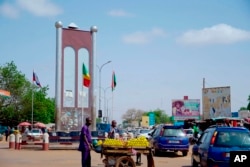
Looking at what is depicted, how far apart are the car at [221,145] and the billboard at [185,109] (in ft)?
194

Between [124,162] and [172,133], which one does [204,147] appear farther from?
[172,133]

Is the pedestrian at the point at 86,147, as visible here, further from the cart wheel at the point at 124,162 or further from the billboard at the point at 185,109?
the billboard at the point at 185,109

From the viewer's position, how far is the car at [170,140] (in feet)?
78.7

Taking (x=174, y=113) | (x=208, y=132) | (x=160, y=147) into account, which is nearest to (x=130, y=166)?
(x=208, y=132)

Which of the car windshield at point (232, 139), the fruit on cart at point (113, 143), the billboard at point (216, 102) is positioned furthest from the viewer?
the billboard at point (216, 102)

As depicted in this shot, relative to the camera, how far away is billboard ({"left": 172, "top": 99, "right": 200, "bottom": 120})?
239 ft

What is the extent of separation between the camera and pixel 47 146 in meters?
30.1

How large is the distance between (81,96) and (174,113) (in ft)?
139

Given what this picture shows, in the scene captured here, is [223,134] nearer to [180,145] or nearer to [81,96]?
[180,145]

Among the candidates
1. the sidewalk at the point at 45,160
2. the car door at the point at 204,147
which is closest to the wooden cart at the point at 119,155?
the car door at the point at 204,147

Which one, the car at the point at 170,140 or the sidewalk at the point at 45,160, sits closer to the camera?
the sidewalk at the point at 45,160

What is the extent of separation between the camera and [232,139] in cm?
1320

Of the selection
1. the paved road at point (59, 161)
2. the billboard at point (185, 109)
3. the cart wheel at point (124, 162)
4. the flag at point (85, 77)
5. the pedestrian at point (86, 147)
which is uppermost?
the flag at point (85, 77)

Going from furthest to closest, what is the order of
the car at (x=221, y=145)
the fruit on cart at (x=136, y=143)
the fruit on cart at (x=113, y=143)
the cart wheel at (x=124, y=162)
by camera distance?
1. the fruit on cart at (x=136, y=143)
2. the fruit on cart at (x=113, y=143)
3. the cart wheel at (x=124, y=162)
4. the car at (x=221, y=145)
